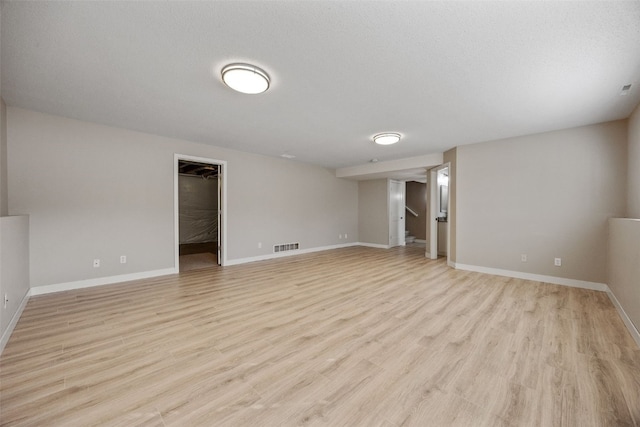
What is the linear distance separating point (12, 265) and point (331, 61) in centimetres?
352

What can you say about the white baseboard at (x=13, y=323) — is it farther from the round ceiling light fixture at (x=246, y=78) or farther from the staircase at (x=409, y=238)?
the staircase at (x=409, y=238)

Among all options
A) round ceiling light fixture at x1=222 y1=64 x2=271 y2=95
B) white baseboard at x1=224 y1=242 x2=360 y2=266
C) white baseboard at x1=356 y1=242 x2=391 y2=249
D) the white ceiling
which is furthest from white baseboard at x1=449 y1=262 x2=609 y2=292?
Answer: round ceiling light fixture at x1=222 y1=64 x2=271 y2=95

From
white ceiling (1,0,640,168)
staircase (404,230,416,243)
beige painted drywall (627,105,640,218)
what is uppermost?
white ceiling (1,0,640,168)

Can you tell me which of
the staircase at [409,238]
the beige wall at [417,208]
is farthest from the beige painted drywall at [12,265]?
the beige wall at [417,208]

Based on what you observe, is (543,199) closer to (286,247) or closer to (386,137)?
(386,137)

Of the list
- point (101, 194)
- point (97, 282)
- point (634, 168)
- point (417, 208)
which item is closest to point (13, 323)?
point (97, 282)

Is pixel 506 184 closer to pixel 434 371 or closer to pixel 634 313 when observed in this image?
pixel 634 313

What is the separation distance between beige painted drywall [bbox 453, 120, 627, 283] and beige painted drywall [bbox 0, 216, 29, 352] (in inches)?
234

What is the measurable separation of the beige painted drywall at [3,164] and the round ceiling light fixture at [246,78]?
278 centimetres

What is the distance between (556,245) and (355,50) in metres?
4.27

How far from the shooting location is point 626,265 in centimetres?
248

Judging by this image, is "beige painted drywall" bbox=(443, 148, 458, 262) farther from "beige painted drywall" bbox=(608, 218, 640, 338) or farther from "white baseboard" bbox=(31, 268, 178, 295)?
"white baseboard" bbox=(31, 268, 178, 295)

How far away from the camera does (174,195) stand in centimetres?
424

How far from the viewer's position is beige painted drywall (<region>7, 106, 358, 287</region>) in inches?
123
